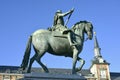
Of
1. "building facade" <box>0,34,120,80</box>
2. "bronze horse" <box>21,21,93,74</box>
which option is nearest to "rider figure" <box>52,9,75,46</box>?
"bronze horse" <box>21,21,93,74</box>

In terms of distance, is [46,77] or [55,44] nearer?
[46,77]

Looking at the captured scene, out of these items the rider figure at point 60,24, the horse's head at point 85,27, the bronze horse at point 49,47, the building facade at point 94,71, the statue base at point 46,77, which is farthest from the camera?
the building facade at point 94,71

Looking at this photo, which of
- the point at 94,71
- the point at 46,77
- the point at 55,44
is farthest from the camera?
the point at 94,71

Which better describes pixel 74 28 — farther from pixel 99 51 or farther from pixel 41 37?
pixel 99 51

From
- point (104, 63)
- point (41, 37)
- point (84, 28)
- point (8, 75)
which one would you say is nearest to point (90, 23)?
point (84, 28)

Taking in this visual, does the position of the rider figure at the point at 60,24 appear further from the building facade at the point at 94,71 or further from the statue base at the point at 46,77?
the building facade at the point at 94,71

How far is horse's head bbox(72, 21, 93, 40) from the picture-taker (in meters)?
12.2

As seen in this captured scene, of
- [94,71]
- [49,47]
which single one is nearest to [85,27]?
[49,47]

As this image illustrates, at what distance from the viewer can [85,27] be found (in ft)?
40.4

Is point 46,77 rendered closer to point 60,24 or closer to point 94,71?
point 60,24

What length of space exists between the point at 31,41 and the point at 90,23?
2.41 m

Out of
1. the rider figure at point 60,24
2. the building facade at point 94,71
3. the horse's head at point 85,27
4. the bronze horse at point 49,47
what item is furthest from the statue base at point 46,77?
the building facade at point 94,71

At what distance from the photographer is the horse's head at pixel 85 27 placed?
12227 mm

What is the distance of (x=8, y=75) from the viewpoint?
196 ft
